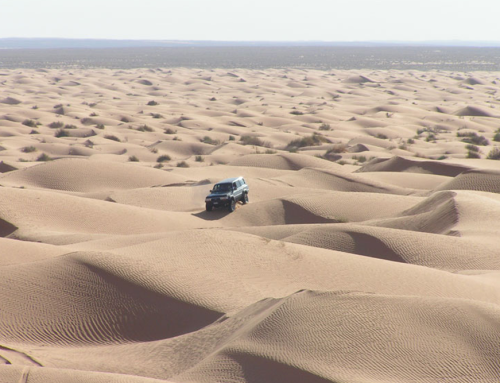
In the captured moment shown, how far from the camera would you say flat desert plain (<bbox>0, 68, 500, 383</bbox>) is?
19.6ft

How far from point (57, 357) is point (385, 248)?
6243mm

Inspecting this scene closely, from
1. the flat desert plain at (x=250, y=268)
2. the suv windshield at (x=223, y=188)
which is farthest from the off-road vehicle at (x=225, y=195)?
the flat desert plain at (x=250, y=268)

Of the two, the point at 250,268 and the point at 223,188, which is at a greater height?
the point at 250,268

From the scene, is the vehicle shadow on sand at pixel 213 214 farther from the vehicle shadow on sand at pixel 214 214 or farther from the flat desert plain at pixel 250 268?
the flat desert plain at pixel 250 268

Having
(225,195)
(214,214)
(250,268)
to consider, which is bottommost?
(214,214)

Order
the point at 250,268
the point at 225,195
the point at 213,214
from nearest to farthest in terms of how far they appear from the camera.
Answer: the point at 250,268 → the point at 225,195 → the point at 213,214

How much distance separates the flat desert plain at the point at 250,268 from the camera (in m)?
5.99

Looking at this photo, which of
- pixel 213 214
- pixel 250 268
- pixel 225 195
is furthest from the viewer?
pixel 213 214

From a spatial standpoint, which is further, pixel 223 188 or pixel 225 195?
pixel 223 188

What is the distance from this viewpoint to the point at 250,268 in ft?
31.2

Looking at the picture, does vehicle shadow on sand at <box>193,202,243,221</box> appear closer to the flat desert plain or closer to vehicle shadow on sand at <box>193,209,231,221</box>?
vehicle shadow on sand at <box>193,209,231,221</box>

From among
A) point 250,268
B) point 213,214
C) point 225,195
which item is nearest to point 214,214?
point 213,214

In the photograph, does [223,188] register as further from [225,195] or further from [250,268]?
[250,268]

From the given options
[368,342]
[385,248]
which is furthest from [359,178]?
[368,342]
